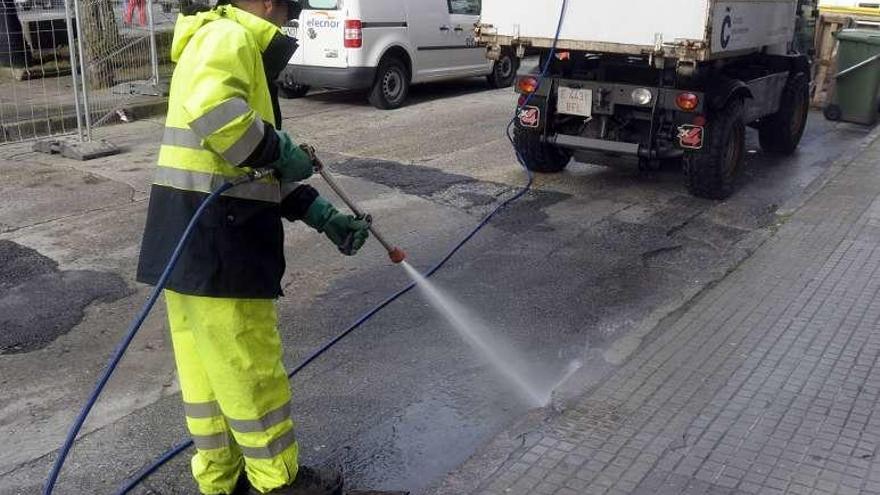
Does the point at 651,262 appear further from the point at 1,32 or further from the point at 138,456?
the point at 1,32

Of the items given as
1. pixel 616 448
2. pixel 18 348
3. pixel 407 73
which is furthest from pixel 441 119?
pixel 616 448

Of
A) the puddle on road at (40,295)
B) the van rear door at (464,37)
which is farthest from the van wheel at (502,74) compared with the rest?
the puddle on road at (40,295)

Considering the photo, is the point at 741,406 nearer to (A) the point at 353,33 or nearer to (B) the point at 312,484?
(B) the point at 312,484

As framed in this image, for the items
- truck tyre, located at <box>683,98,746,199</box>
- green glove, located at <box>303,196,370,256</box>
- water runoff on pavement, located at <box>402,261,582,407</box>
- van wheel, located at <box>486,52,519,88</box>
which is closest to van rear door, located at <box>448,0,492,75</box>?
van wheel, located at <box>486,52,519,88</box>

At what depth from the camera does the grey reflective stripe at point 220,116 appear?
2820 millimetres

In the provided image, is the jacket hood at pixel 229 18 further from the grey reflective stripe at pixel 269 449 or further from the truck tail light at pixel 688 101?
the truck tail light at pixel 688 101

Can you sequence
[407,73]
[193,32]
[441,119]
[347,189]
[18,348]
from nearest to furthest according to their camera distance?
[193,32] → [18,348] → [347,189] → [441,119] → [407,73]

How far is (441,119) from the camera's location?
11.8 meters

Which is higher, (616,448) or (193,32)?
(193,32)

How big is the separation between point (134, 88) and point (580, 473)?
9879mm

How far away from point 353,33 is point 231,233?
8.88m

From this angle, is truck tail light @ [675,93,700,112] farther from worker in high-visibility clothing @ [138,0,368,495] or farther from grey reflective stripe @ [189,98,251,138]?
grey reflective stripe @ [189,98,251,138]

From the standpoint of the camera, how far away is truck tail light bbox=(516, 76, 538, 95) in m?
8.29

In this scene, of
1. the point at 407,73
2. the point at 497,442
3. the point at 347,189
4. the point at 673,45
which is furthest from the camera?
the point at 407,73
